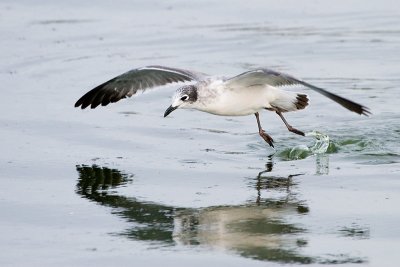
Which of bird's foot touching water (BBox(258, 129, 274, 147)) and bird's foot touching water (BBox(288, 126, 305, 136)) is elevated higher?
bird's foot touching water (BBox(288, 126, 305, 136))

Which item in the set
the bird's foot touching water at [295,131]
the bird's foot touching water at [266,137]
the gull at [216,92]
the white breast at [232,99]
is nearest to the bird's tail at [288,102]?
the gull at [216,92]

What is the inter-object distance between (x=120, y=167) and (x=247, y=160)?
130 centimetres

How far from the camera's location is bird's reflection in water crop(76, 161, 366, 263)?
8.06 m

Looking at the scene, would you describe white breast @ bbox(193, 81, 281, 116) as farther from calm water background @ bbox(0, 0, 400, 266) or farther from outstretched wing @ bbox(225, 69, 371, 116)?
calm water background @ bbox(0, 0, 400, 266)

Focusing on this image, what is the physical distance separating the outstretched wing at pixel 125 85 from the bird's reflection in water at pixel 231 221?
188 cm

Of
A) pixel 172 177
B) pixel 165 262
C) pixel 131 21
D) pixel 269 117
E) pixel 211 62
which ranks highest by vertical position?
pixel 131 21

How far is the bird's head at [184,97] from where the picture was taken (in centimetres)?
1063

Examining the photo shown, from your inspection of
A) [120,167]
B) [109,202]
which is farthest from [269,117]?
[109,202]

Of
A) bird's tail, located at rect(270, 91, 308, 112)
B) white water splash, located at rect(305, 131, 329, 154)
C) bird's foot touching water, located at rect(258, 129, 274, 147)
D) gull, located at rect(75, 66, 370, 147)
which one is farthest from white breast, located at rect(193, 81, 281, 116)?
→ white water splash, located at rect(305, 131, 329, 154)

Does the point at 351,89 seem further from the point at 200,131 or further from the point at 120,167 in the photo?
the point at 120,167

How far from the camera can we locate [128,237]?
328 inches

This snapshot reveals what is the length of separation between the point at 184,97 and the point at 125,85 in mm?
1368

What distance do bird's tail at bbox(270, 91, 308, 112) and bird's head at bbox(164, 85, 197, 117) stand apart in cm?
101

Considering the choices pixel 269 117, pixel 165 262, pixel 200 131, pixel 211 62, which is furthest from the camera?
pixel 211 62
